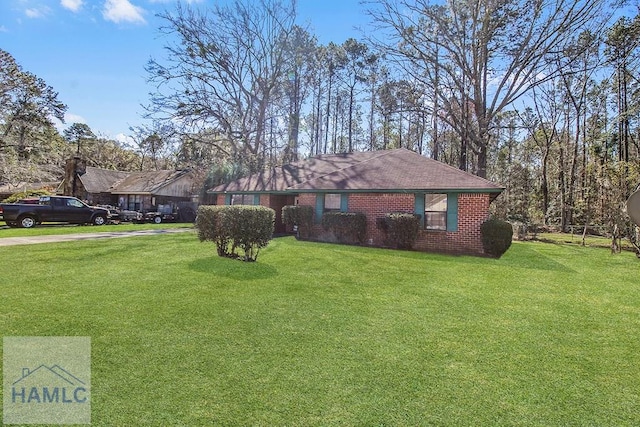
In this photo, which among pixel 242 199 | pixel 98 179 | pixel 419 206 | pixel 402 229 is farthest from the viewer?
pixel 98 179

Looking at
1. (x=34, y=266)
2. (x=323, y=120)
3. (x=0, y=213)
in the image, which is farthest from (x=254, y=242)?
(x=323, y=120)

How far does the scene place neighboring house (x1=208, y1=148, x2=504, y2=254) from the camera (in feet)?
38.3

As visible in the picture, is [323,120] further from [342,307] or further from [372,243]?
[342,307]

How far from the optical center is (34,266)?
7.07m

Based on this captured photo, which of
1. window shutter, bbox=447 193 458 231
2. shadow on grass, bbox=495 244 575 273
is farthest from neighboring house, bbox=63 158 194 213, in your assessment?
shadow on grass, bbox=495 244 575 273

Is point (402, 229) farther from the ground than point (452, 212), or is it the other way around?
point (452, 212)

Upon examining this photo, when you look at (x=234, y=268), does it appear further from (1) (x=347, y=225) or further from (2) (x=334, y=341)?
(1) (x=347, y=225)

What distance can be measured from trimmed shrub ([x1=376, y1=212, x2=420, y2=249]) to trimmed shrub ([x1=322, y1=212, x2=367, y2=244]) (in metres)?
1.14

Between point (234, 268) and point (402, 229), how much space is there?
671 cm

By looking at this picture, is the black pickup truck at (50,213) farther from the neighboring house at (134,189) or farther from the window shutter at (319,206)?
the window shutter at (319,206)

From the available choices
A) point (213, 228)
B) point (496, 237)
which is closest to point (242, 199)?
point (213, 228)

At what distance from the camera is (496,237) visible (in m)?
10.8

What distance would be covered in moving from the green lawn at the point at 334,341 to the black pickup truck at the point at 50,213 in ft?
38.5

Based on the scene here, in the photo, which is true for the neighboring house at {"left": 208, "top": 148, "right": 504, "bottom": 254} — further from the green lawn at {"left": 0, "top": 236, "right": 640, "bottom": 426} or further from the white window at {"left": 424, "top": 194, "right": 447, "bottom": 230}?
the green lawn at {"left": 0, "top": 236, "right": 640, "bottom": 426}
